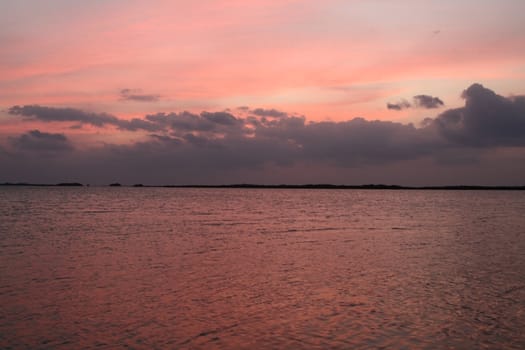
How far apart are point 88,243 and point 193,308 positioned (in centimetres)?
1969

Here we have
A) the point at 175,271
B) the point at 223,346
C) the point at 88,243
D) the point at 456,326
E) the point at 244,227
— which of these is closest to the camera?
the point at 223,346

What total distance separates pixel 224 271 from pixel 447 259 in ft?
43.9

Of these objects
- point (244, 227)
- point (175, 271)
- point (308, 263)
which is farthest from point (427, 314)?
point (244, 227)

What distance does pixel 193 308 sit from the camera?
16594 millimetres

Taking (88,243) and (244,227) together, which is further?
(244,227)

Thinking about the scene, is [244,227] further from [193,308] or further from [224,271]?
[193,308]

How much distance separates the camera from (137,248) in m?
31.5

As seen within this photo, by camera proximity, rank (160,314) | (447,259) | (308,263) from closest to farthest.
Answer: (160,314)
(308,263)
(447,259)

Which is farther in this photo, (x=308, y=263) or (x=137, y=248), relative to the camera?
(x=137, y=248)

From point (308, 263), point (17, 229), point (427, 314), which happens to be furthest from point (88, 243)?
point (427, 314)

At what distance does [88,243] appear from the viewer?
33.7 meters

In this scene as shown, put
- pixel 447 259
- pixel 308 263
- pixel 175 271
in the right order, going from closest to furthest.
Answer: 1. pixel 175 271
2. pixel 308 263
3. pixel 447 259

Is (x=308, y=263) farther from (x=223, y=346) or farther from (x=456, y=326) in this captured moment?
(x=223, y=346)

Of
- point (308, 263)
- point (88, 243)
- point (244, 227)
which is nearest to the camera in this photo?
point (308, 263)
